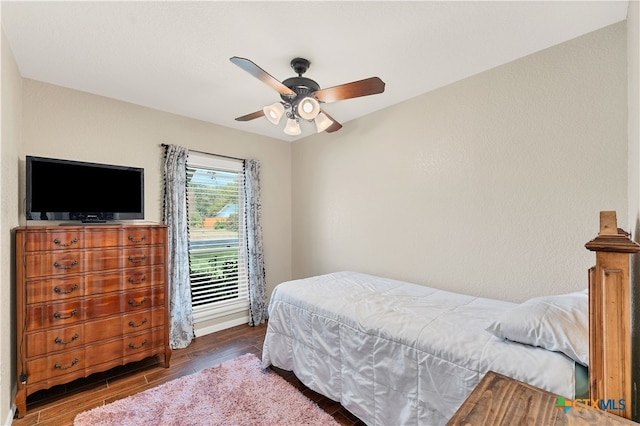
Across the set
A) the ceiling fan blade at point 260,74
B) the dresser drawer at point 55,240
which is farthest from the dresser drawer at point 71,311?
the ceiling fan blade at point 260,74

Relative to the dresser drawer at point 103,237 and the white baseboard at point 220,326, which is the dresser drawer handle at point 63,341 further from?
the white baseboard at point 220,326

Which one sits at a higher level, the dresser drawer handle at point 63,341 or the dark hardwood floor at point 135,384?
the dresser drawer handle at point 63,341

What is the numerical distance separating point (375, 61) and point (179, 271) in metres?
2.88

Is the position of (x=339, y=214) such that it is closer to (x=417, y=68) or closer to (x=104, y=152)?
(x=417, y=68)

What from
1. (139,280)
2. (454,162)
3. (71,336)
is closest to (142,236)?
(139,280)

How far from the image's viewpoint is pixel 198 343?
127 inches

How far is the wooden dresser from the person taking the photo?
204cm

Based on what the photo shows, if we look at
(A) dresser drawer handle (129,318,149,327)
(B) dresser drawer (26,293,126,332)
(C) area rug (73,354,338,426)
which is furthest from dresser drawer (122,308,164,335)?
(C) area rug (73,354,338,426)

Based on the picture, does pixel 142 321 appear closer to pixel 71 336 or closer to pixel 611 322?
pixel 71 336

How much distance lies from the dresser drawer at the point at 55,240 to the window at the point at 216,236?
3.88 ft

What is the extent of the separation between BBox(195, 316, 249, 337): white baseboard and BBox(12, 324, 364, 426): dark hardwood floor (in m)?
0.11

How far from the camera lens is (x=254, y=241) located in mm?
3805

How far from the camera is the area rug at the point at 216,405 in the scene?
1.96 metres

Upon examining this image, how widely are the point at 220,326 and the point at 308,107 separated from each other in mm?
2937
